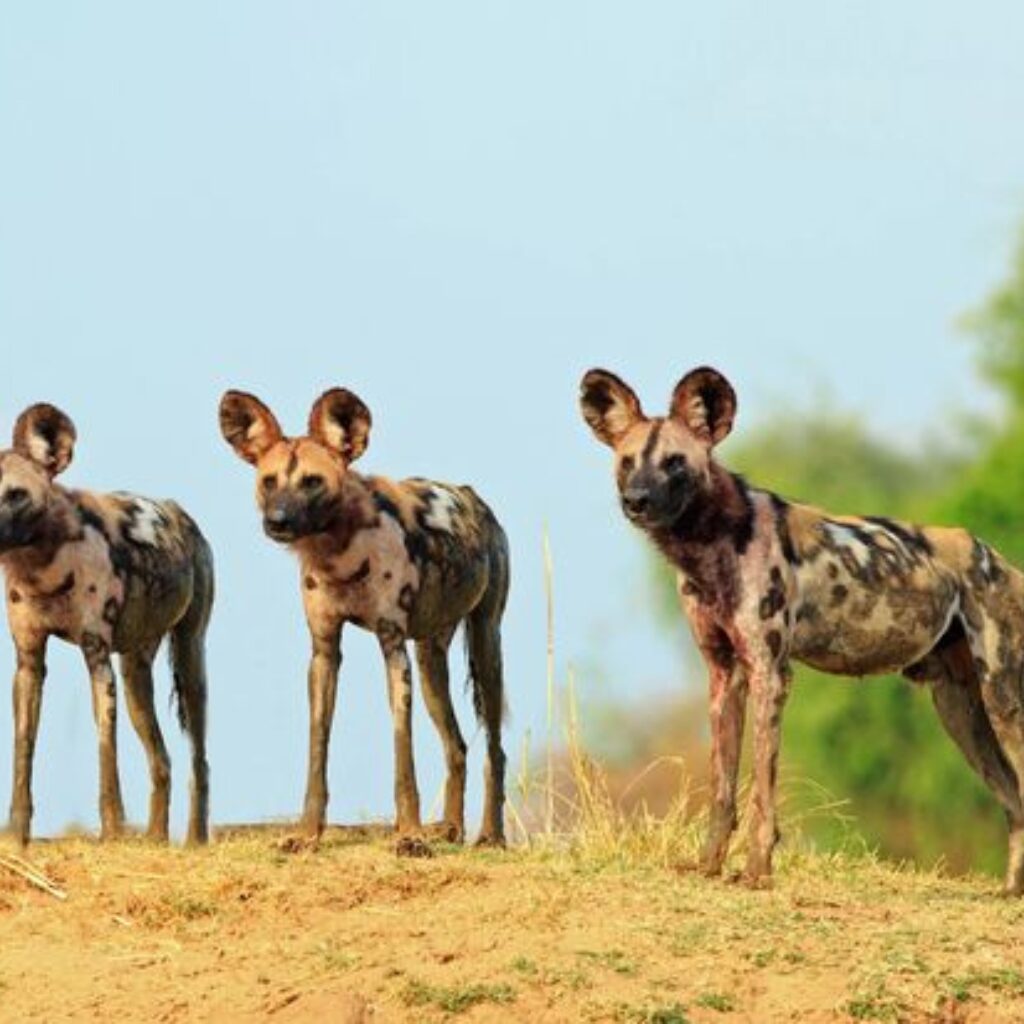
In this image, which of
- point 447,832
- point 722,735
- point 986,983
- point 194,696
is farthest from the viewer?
point 194,696

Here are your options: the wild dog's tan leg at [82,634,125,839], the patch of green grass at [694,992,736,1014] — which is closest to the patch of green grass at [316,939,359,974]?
the patch of green grass at [694,992,736,1014]

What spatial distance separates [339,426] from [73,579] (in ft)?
4.79

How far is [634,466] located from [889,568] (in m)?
1.46

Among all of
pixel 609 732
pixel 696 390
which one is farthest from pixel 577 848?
pixel 609 732

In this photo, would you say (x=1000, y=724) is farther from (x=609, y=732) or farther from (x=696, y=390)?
(x=609, y=732)

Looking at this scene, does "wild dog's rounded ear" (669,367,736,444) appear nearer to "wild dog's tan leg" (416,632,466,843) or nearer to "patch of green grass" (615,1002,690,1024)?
"wild dog's tan leg" (416,632,466,843)

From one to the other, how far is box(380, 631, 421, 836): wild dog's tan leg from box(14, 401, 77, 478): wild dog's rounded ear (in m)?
1.72

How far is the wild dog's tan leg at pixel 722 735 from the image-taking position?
12547 mm

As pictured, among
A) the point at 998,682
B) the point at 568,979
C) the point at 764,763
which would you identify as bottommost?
the point at 568,979

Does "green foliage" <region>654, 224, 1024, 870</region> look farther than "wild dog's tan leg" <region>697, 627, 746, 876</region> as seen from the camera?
Yes

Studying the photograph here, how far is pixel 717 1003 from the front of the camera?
1062 cm

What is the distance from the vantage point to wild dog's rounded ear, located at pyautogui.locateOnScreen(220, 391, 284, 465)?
43.6 ft

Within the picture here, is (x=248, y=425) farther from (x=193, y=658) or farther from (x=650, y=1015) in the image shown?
(x=650, y=1015)

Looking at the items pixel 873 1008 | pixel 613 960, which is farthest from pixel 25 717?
pixel 873 1008
